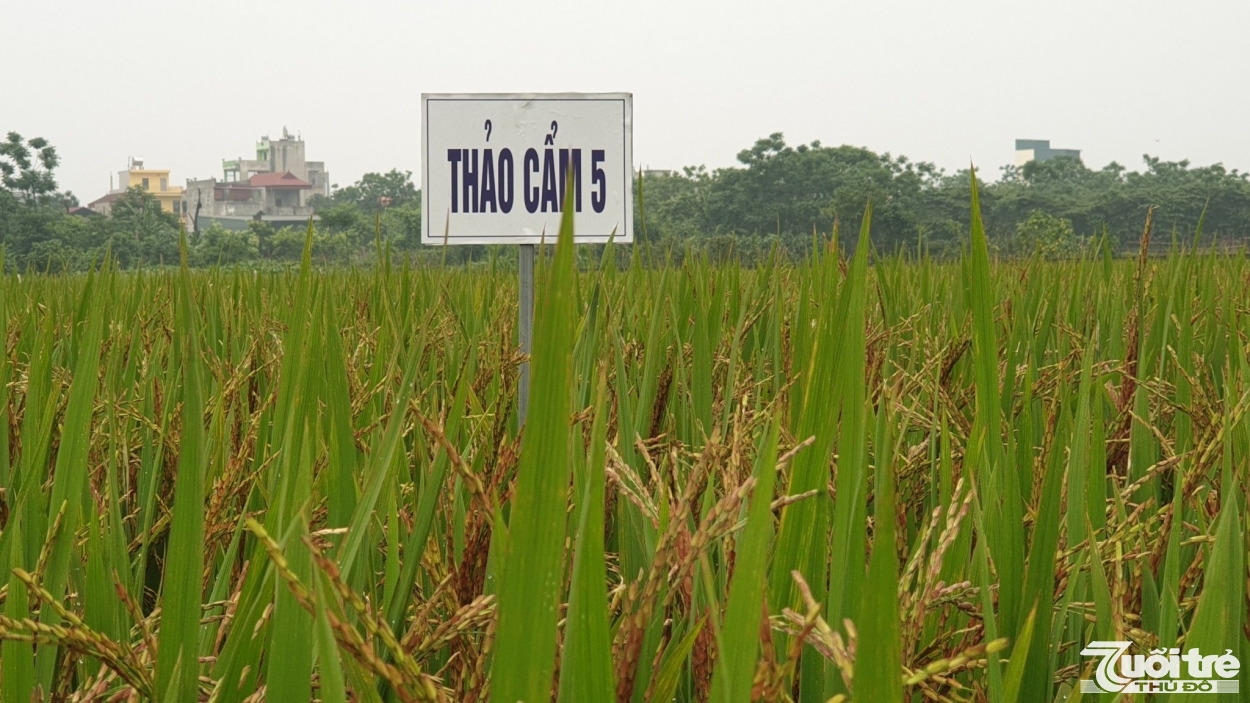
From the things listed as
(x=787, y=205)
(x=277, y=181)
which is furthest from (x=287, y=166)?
(x=787, y=205)

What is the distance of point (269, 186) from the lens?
63.1m

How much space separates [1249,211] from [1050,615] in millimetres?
36032

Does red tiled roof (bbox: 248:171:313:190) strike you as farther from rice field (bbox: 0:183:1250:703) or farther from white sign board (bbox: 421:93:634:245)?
rice field (bbox: 0:183:1250:703)

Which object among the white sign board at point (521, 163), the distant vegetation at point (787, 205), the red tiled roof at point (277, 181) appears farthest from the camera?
the red tiled roof at point (277, 181)

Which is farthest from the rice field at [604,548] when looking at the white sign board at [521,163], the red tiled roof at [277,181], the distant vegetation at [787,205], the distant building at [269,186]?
the red tiled roof at [277,181]

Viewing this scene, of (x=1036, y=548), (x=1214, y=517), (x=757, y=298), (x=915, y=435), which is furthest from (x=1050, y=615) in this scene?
(x=757, y=298)

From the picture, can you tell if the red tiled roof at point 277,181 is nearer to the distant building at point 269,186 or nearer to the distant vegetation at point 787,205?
the distant building at point 269,186

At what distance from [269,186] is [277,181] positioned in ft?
2.34

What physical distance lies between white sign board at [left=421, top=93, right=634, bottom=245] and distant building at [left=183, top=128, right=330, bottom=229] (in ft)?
164

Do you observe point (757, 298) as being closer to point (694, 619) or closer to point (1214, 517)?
point (1214, 517)

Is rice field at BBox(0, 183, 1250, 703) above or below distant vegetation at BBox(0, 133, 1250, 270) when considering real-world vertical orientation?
below

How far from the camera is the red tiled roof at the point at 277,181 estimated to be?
63.3 metres

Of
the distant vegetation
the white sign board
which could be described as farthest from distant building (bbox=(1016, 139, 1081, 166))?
the white sign board

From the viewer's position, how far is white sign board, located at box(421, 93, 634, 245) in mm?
1828
